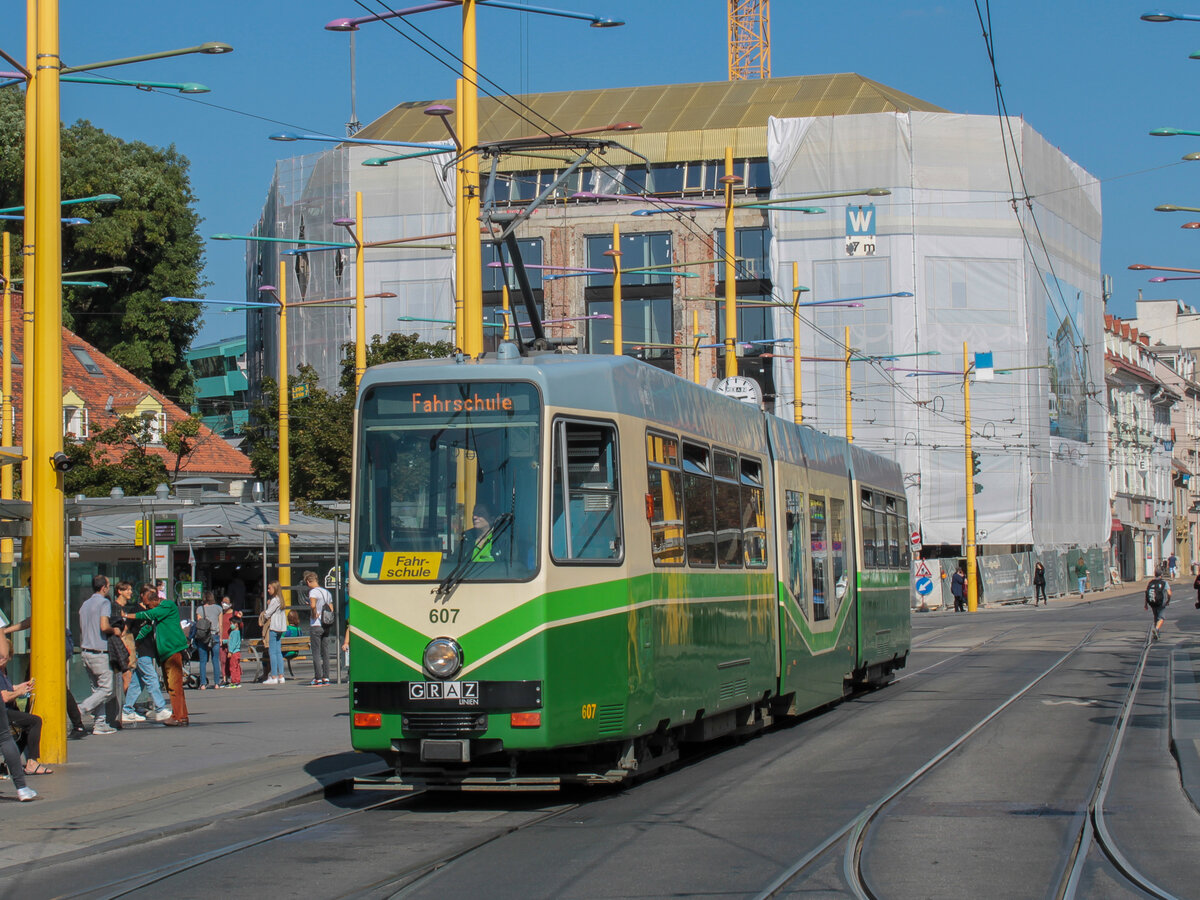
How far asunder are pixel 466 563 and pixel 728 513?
386cm

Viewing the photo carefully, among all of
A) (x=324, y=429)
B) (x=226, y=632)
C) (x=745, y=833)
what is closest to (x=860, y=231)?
(x=324, y=429)

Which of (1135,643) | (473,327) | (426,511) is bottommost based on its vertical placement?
(1135,643)

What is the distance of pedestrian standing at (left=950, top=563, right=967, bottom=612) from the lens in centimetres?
5488

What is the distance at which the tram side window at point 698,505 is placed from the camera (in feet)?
42.7

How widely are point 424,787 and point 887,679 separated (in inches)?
508

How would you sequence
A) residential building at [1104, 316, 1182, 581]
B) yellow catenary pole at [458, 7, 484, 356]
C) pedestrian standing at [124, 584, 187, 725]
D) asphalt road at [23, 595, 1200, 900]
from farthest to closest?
residential building at [1104, 316, 1182, 581], pedestrian standing at [124, 584, 187, 725], yellow catenary pole at [458, 7, 484, 356], asphalt road at [23, 595, 1200, 900]

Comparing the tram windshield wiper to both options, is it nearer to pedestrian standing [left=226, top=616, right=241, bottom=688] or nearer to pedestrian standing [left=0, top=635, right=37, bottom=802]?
pedestrian standing [left=0, top=635, right=37, bottom=802]

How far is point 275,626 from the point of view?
83.9 ft

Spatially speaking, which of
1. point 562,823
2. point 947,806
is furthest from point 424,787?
point 947,806

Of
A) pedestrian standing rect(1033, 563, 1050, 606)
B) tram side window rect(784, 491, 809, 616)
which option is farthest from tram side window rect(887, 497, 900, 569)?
pedestrian standing rect(1033, 563, 1050, 606)

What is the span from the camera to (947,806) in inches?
432

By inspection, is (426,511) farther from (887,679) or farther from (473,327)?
(887,679)

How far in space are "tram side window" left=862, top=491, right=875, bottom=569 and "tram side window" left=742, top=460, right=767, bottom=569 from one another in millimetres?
5094

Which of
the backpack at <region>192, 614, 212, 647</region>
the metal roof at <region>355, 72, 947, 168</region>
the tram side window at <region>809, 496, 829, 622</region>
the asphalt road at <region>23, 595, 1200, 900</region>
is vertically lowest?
the asphalt road at <region>23, 595, 1200, 900</region>
